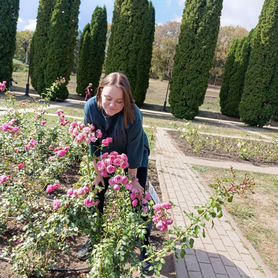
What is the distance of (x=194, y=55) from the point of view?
16328 millimetres

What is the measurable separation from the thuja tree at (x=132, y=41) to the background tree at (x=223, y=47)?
1209 cm

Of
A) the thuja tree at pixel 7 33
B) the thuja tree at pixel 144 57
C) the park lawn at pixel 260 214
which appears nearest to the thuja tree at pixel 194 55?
the thuja tree at pixel 144 57

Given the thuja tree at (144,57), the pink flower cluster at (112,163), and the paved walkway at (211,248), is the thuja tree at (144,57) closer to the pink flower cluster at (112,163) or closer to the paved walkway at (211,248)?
the paved walkway at (211,248)

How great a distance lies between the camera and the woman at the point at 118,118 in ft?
7.42

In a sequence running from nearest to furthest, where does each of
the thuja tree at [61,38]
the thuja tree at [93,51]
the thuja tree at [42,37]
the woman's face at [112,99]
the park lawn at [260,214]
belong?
the woman's face at [112,99]
the park lawn at [260,214]
the thuja tree at [61,38]
the thuja tree at [42,37]
the thuja tree at [93,51]

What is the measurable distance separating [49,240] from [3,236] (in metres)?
0.91

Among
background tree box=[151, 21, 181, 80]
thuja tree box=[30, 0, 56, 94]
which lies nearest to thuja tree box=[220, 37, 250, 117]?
background tree box=[151, 21, 181, 80]

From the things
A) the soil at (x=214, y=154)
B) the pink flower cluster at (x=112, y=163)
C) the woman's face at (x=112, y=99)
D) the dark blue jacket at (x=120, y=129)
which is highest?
the woman's face at (x=112, y=99)

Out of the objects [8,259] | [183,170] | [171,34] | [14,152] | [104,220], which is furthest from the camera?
[171,34]

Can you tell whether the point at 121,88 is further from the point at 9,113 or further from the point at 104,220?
the point at 9,113

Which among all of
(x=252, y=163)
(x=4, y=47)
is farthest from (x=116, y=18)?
(x=252, y=163)

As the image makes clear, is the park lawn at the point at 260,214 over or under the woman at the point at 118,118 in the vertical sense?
under

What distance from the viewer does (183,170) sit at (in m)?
6.68

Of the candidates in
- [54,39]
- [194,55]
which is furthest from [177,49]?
[54,39]
